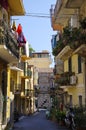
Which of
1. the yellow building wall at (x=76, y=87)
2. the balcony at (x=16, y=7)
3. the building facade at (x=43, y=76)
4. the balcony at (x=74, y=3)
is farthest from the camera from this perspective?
the building facade at (x=43, y=76)

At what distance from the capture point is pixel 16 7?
815 inches

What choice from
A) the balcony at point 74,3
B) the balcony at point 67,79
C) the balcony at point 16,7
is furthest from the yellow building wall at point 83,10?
the balcony at point 67,79

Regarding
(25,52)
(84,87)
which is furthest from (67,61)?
(25,52)

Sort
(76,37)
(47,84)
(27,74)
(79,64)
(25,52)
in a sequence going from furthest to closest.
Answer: (47,84) → (27,74) → (25,52) → (79,64) → (76,37)

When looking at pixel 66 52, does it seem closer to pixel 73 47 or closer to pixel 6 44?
pixel 73 47

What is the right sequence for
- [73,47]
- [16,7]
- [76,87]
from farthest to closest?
1. [76,87]
2. [16,7]
3. [73,47]

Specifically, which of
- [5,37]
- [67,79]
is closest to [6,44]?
[5,37]

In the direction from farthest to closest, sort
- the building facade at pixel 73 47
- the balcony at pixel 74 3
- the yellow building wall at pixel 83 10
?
the yellow building wall at pixel 83 10, the balcony at pixel 74 3, the building facade at pixel 73 47

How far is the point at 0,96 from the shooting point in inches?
722

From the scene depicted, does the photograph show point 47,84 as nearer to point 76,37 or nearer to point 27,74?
point 27,74

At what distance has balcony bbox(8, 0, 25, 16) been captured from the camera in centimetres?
1964

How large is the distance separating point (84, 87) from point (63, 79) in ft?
15.6

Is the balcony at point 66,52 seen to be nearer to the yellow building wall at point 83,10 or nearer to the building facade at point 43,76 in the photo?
the yellow building wall at point 83,10

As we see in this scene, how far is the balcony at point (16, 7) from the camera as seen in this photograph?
19.6 metres
